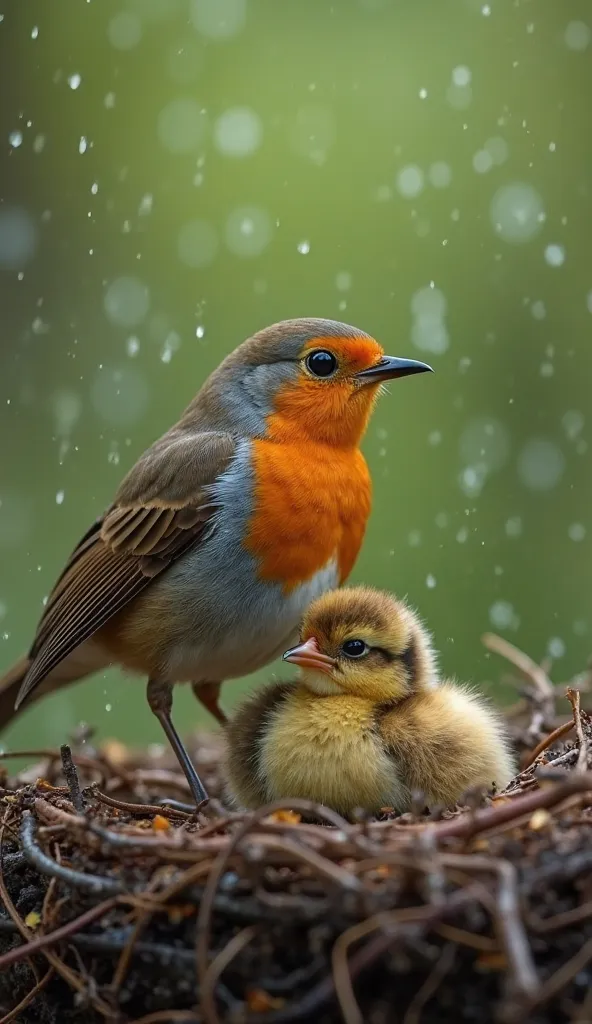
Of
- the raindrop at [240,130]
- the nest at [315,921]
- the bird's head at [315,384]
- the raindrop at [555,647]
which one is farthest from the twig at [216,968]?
the raindrop at [240,130]

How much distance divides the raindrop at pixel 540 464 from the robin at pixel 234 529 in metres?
2.48

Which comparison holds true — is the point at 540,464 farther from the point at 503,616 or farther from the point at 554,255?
the point at 554,255

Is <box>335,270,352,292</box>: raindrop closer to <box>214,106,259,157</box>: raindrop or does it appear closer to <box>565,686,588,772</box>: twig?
<box>214,106,259,157</box>: raindrop

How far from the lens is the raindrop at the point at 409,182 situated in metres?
6.09

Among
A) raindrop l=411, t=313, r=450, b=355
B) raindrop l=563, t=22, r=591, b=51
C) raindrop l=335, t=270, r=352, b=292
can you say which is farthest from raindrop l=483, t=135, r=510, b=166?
raindrop l=335, t=270, r=352, b=292

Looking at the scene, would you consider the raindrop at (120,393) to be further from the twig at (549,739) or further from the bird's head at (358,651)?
the twig at (549,739)

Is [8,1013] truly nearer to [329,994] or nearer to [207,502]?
[329,994]

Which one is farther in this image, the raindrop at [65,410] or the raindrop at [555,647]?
the raindrop at [65,410]

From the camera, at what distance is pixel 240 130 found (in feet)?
20.6

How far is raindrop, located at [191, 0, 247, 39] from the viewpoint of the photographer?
647 cm

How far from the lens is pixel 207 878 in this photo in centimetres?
199

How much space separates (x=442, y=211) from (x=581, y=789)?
474 centimetres

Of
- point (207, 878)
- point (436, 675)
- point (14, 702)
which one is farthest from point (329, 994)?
point (14, 702)

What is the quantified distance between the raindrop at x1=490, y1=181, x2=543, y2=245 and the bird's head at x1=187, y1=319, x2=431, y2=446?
2.90 meters
